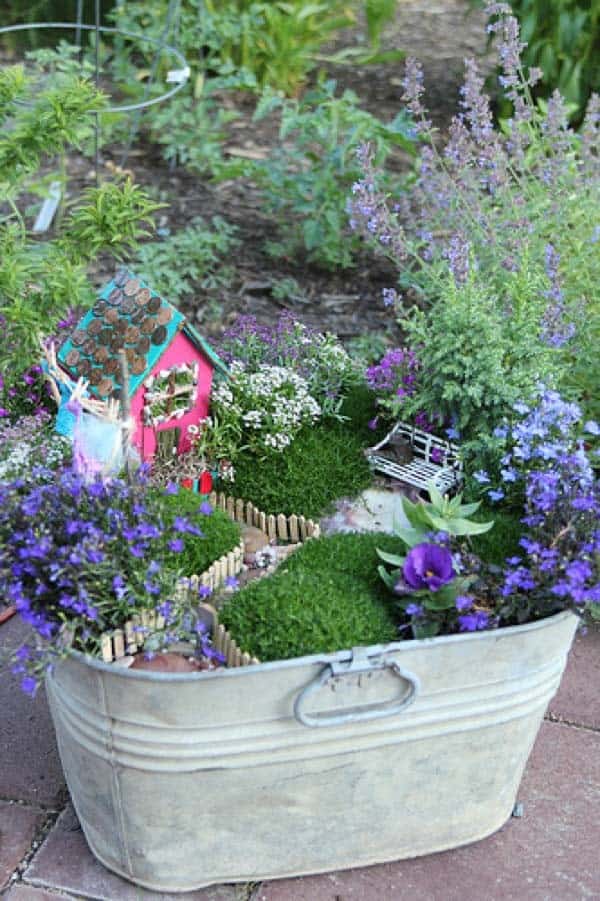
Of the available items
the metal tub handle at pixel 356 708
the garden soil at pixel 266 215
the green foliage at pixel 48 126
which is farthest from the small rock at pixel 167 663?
the garden soil at pixel 266 215

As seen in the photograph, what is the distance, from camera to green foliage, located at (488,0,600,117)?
491 cm

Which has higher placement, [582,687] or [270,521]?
[270,521]

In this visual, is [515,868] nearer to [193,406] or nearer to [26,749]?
[26,749]

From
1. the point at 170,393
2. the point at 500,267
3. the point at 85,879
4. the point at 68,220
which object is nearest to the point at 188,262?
the point at 500,267

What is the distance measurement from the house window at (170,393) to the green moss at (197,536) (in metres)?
0.20

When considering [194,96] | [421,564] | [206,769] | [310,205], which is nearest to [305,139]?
[310,205]

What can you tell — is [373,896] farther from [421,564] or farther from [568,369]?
[568,369]

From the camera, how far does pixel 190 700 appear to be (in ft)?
6.02

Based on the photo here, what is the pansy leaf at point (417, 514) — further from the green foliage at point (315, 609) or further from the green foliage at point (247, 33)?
the green foliage at point (247, 33)

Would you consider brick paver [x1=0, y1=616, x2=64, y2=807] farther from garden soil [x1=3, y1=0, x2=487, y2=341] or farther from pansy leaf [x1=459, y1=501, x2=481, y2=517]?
garden soil [x1=3, y1=0, x2=487, y2=341]

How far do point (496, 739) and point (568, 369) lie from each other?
123 cm

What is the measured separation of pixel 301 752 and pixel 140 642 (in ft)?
1.14

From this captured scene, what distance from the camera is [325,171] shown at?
4.16 metres

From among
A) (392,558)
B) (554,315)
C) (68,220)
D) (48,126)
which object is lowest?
(392,558)
